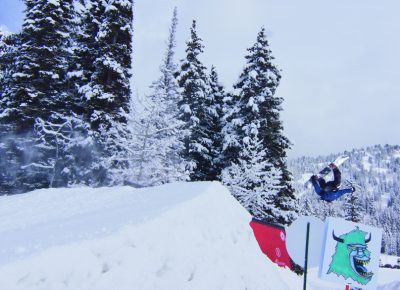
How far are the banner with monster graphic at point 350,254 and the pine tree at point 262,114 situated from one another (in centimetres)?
1437

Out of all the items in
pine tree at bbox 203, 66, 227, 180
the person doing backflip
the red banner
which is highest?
pine tree at bbox 203, 66, 227, 180

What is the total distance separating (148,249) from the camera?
4.17 metres

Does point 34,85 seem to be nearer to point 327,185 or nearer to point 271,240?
point 271,240

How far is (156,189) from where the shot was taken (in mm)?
7703

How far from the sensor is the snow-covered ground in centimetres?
329

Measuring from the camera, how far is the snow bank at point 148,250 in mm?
3296

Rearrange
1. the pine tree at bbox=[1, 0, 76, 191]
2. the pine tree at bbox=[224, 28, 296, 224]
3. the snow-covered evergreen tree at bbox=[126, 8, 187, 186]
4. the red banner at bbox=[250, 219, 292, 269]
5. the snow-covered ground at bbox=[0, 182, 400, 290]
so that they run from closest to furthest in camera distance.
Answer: the snow-covered ground at bbox=[0, 182, 400, 290] < the red banner at bbox=[250, 219, 292, 269] < the snow-covered evergreen tree at bbox=[126, 8, 187, 186] < the pine tree at bbox=[1, 0, 76, 191] < the pine tree at bbox=[224, 28, 296, 224]

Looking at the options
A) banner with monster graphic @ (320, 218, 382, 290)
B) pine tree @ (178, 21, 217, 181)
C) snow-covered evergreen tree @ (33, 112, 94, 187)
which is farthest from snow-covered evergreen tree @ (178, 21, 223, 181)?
banner with monster graphic @ (320, 218, 382, 290)

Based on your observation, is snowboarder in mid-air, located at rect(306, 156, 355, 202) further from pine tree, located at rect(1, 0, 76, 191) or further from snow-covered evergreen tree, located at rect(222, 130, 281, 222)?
pine tree, located at rect(1, 0, 76, 191)

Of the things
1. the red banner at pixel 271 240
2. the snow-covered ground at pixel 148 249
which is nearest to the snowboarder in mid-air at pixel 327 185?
the red banner at pixel 271 240

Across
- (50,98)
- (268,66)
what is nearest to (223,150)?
(268,66)

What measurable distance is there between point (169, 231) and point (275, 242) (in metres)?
6.36

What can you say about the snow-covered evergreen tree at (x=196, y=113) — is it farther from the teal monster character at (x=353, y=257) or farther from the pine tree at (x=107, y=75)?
the teal monster character at (x=353, y=257)

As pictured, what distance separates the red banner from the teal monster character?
3.44 m
